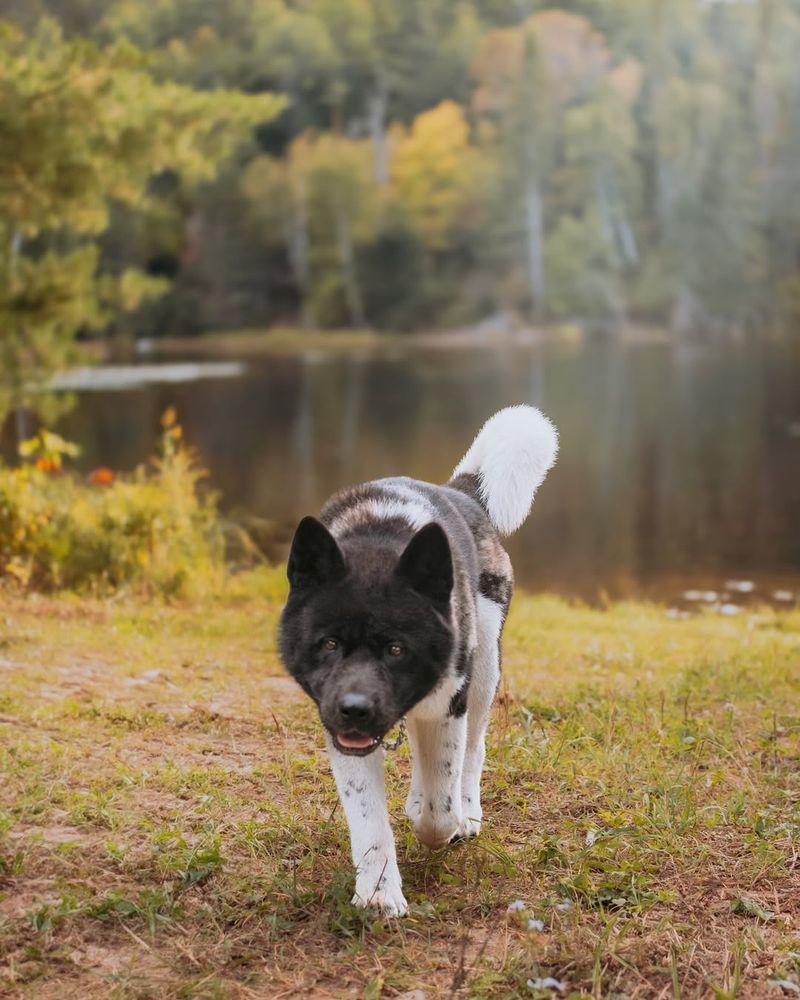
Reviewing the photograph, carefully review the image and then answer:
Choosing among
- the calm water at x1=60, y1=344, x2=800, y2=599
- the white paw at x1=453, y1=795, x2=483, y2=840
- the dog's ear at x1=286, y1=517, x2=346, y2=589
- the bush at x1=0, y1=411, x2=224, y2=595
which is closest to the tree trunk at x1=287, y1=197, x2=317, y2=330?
the calm water at x1=60, y1=344, x2=800, y2=599

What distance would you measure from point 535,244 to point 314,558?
37.7 m

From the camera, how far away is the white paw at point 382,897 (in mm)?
2918

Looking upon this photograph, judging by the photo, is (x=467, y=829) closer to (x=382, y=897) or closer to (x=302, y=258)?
(x=382, y=897)

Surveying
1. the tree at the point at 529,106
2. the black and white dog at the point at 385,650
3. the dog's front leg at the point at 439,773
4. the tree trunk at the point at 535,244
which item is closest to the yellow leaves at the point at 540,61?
the tree at the point at 529,106

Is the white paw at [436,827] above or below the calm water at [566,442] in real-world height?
above

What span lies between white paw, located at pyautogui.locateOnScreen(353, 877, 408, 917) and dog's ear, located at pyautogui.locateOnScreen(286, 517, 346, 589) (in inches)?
30.3

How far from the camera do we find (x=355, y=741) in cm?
283

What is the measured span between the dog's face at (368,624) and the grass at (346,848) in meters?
0.53

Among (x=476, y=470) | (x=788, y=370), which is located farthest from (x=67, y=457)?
(x=788, y=370)

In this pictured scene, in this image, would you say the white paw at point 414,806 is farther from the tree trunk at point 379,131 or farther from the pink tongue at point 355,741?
the tree trunk at point 379,131

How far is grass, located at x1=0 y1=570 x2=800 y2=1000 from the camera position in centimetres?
270

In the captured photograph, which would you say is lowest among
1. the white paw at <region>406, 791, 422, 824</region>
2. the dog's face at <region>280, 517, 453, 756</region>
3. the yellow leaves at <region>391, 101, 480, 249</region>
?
the white paw at <region>406, 791, 422, 824</region>

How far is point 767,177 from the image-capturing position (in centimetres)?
4103

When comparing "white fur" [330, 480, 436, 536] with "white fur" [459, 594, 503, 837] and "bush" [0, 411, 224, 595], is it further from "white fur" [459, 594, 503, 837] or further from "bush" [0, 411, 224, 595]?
"bush" [0, 411, 224, 595]
